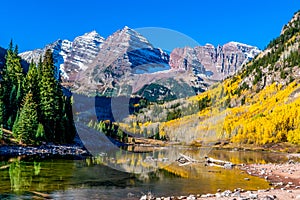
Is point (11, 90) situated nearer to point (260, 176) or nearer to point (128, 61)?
point (128, 61)

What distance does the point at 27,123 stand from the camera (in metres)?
68.8

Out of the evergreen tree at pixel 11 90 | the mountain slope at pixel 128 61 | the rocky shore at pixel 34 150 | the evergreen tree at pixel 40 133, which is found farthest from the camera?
the evergreen tree at pixel 11 90

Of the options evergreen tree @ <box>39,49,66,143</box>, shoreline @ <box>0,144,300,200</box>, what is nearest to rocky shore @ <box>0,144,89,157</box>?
shoreline @ <box>0,144,300,200</box>

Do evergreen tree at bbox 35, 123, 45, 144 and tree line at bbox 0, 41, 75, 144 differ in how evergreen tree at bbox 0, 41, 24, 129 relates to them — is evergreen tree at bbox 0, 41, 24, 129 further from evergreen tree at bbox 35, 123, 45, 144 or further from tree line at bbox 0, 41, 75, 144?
evergreen tree at bbox 35, 123, 45, 144

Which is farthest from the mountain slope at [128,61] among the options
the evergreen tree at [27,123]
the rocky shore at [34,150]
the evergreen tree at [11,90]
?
the evergreen tree at [11,90]

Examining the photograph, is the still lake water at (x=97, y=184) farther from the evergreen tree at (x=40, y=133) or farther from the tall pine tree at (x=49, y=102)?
the tall pine tree at (x=49, y=102)

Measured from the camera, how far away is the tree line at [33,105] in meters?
69.9

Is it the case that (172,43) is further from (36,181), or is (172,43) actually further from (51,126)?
(51,126)

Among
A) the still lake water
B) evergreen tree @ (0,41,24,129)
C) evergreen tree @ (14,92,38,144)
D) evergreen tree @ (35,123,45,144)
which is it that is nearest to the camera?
the still lake water

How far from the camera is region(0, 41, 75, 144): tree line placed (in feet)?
229

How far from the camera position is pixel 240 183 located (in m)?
36.1

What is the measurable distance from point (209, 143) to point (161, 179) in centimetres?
15309

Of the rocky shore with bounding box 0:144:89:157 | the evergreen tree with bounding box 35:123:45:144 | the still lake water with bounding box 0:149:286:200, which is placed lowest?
the still lake water with bounding box 0:149:286:200

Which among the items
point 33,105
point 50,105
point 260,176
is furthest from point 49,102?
point 260,176
